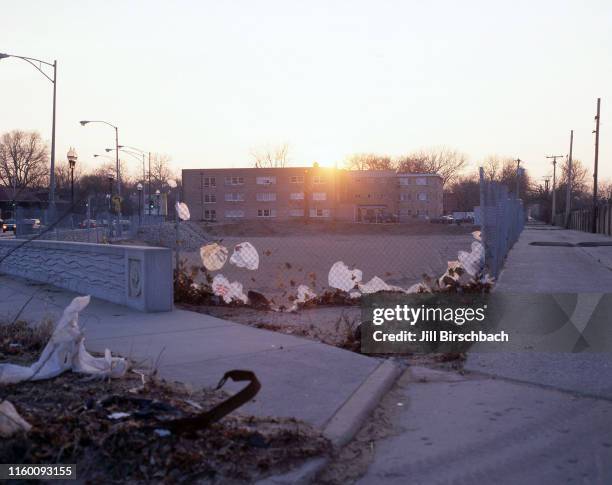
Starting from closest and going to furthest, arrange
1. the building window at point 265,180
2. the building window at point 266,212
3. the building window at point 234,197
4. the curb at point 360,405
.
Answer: the curb at point 360,405 < the building window at point 265,180 < the building window at point 266,212 < the building window at point 234,197

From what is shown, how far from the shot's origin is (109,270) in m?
10.8

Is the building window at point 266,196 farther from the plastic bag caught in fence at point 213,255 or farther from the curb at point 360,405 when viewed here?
the curb at point 360,405

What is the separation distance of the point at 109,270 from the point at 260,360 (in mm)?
5148

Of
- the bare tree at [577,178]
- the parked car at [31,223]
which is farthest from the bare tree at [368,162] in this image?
the parked car at [31,223]

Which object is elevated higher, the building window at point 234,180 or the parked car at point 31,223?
the building window at point 234,180

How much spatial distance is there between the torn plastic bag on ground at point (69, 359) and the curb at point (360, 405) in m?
2.00

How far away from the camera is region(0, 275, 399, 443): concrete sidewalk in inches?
204

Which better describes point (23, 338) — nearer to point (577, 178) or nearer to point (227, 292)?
point (227, 292)

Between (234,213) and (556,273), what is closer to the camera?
(556,273)

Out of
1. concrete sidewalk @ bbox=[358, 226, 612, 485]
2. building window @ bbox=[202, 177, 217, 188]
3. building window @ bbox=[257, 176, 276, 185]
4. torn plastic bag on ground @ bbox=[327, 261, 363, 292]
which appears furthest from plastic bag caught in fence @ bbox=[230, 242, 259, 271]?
building window @ bbox=[202, 177, 217, 188]

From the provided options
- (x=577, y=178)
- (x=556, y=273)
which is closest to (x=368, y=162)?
(x=577, y=178)

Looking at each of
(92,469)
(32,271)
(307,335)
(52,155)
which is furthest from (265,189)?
(92,469)

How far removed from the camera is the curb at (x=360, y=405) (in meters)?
4.64

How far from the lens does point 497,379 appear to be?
6.29 m
